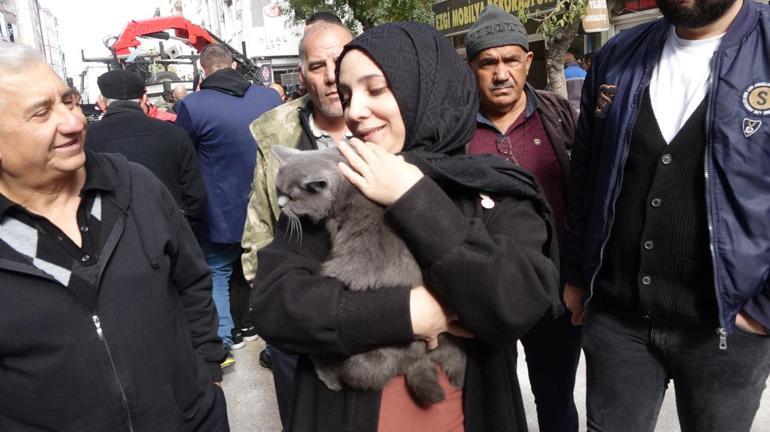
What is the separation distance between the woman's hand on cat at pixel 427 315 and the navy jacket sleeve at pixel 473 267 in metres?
0.03

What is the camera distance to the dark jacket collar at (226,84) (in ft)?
13.8

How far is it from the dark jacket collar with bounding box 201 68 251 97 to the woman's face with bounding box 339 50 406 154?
119 inches

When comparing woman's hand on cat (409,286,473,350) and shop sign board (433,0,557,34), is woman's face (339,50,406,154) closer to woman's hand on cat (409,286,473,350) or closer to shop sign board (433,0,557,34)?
woman's hand on cat (409,286,473,350)

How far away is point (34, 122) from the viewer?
169 cm

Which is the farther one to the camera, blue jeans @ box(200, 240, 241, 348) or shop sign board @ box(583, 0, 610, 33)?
shop sign board @ box(583, 0, 610, 33)

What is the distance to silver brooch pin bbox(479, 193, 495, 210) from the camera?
4.62 ft

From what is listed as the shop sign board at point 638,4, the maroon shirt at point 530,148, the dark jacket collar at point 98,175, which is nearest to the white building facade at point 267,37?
the shop sign board at point 638,4

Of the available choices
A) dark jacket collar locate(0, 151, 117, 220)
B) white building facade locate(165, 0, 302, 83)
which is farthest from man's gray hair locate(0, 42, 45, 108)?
white building facade locate(165, 0, 302, 83)

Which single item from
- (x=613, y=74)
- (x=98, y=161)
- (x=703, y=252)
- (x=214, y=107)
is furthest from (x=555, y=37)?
(x=98, y=161)

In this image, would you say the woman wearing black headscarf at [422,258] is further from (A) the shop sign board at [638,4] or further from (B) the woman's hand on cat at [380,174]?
(A) the shop sign board at [638,4]

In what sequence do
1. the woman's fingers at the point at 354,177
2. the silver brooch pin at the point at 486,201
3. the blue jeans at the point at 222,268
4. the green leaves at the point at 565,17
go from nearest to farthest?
the woman's fingers at the point at 354,177 → the silver brooch pin at the point at 486,201 → the blue jeans at the point at 222,268 → the green leaves at the point at 565,17

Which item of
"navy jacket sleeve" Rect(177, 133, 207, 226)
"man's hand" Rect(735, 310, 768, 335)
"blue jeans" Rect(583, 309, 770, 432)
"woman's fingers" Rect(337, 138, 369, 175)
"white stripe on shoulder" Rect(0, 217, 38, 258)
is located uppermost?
"woman's fingers" Rect(337, 138, 369, 175)

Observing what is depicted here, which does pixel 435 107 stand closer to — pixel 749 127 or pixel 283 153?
pixel 283 153

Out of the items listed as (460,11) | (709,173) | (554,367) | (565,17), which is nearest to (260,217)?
(554,367)
